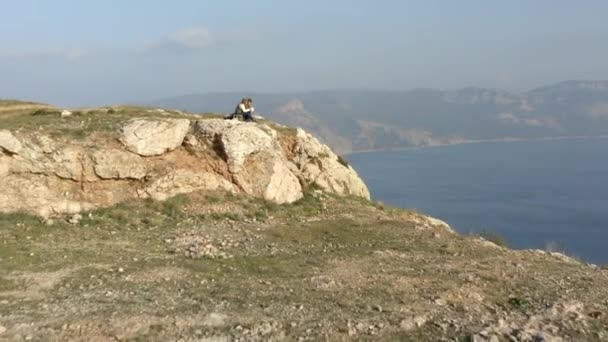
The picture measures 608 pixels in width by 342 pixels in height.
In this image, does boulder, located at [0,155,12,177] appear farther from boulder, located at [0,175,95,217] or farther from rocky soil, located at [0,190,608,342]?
rocky soil, located at [0,190,608,342]

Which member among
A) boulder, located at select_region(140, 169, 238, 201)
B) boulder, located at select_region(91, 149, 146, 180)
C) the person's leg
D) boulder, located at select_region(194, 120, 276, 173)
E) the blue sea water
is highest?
the person's leg

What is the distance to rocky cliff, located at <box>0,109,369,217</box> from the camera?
20547mm

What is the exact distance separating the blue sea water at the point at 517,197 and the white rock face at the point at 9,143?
54.5m

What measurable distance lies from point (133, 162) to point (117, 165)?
0.67 m

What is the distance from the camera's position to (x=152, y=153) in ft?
76.1

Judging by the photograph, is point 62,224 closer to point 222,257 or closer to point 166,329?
point 222,257

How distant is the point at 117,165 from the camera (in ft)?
72.5

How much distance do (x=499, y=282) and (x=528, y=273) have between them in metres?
1.73

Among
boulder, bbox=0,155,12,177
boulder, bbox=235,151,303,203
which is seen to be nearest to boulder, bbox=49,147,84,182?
boulder, bbox=0,155,12,177

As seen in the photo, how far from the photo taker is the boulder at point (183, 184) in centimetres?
2239

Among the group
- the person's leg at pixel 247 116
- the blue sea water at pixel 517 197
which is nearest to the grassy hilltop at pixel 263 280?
the person's leg at pixel 247 116

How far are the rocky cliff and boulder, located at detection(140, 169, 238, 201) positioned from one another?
4 centimetres

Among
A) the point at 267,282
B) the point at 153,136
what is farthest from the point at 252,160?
the point at 267,282

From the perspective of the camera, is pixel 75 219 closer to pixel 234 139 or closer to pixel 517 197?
pixel 234 139
